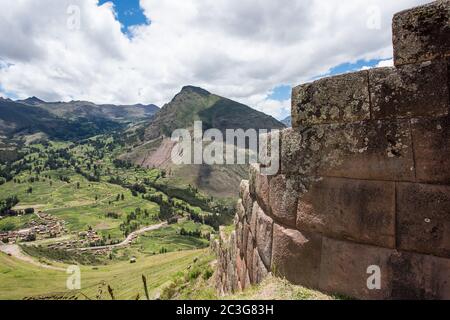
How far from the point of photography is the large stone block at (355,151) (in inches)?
249

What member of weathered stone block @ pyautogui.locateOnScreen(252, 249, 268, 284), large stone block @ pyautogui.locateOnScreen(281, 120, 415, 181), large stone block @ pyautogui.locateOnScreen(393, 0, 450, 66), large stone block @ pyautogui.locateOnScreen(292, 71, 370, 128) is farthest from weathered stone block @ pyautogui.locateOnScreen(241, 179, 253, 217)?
large stone block @ pyautogui.locateOnScreen(393, 0, 450, 66)

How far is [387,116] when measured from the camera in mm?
6496

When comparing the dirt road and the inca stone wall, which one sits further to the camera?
the dirt road

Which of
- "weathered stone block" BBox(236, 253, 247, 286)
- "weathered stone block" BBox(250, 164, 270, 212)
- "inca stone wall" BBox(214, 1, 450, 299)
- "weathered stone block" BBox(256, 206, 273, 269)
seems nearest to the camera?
"inca stone wall" BBox(214, 1, 450, 299)

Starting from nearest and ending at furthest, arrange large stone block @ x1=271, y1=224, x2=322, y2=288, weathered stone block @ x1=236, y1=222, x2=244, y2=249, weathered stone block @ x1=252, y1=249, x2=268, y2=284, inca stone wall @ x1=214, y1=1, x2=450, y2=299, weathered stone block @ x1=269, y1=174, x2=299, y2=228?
inca stone wall @ x1=214, y1=1, x2=450, y2=299
large stone block @ x1=271, y1=224, x2=322, y2=288
weathered stone block @ x1=269, y1=174, x2=299, y2=228
weathered stone block @ x1=252, y1=249, x2=268, y2=284
weathered stone block @ x1=236, y1=222, x2=244, y2=249

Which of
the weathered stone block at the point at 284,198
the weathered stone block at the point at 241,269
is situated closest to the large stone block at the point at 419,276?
the weathered stone block at the point at 284,198

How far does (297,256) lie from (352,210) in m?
1.60

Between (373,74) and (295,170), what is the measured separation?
8.11ft

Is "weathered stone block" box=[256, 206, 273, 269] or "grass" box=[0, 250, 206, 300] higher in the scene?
"weathered stone block" box=[256, 206, 273, 269]

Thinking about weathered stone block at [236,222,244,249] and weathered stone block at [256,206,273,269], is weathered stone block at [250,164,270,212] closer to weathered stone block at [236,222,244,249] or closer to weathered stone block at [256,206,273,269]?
weathered stone block at [256,206,273,269]

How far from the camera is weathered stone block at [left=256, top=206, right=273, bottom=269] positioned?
8.37m

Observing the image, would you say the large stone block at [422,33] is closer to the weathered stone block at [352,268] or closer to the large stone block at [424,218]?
the large stone block at [424,218]

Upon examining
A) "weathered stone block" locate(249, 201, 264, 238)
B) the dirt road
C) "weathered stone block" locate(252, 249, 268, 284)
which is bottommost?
the dirt road

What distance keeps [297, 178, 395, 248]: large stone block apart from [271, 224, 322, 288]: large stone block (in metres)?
0.28
